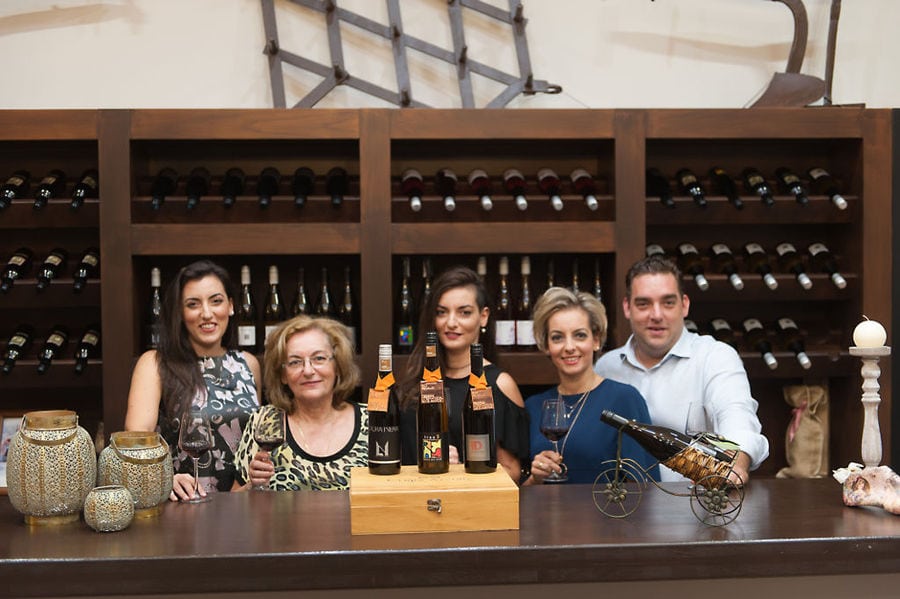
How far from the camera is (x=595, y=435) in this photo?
2.54 metres

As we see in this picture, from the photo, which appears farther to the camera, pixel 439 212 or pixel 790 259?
pixel 790 259

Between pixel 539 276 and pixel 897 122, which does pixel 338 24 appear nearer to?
pixel 539 276

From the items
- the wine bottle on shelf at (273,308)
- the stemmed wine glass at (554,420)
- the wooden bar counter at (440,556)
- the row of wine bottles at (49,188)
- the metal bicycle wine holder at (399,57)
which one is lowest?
the wooden bar counter at (440,556)

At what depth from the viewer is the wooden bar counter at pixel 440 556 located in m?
1.61

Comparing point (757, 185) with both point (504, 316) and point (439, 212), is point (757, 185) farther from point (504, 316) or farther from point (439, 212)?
point (439, 212)

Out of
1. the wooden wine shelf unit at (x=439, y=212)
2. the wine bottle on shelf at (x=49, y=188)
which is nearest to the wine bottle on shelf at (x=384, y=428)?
the wooden wine shelf unit at (x=439, y=212)

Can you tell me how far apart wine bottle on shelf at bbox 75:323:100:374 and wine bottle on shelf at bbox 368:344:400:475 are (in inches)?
77.4

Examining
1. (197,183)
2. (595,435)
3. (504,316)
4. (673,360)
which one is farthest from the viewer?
(504,316)

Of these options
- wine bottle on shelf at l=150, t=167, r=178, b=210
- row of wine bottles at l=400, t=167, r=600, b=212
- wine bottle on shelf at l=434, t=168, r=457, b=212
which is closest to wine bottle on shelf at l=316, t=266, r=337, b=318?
row of wine bottles at l=400, t=167, r=600, b=212

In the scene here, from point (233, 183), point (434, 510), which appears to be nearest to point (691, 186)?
A: point (233, 183)

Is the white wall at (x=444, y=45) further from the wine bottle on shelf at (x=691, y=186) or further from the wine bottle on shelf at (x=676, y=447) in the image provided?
the wine bottle on shelf at (x=676, y=447)

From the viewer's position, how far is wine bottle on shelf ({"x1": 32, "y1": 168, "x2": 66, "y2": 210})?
3.50m

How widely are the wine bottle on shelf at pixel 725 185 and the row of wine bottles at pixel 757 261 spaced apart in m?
0.22

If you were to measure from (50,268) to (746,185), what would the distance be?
9.47 feet
